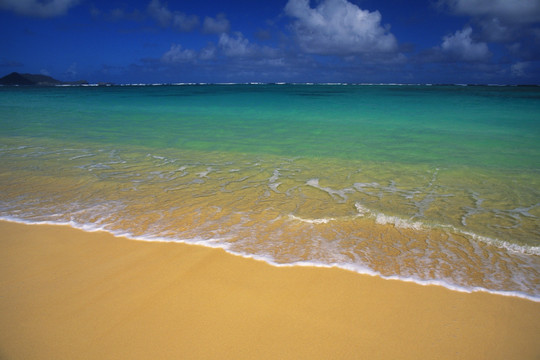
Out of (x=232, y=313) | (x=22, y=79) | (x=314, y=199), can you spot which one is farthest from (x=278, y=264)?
(x=22, y=79)

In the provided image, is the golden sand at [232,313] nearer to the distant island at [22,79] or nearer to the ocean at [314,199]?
the ocean at [314,199]

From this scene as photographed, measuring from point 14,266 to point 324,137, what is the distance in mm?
10229

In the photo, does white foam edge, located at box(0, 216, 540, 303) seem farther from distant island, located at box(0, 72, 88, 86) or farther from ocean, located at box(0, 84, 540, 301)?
distant island, located at box(0, 72, 88, 86)

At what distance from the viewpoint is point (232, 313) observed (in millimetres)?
2516

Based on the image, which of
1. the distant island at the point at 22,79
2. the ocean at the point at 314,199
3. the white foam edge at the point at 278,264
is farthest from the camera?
the distant island at the point at 22,79

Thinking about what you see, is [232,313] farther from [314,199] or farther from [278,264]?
[314,199]

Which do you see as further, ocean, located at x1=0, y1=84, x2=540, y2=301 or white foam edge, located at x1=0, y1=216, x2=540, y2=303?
ocean, located at x1=0, y1=84, x2=540, y2=301

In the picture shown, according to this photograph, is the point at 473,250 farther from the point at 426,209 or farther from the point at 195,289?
the point at 195,289

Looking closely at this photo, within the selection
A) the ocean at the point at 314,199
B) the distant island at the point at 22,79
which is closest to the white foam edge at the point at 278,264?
the ocean at the point at 314,199

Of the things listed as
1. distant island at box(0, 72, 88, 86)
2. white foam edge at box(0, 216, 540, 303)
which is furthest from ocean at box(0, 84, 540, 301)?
distant island at box(0, 72, 88, 86)

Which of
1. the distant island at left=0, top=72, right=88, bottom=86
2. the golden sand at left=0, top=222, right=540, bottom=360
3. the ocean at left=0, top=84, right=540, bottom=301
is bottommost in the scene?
the golden sand at left=0, top=222, right=540, bottom=360

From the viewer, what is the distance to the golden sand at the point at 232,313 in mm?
2186

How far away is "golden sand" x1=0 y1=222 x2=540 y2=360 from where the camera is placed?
2.19 meters

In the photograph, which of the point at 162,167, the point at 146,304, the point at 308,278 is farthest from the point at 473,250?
the point at 162,167
